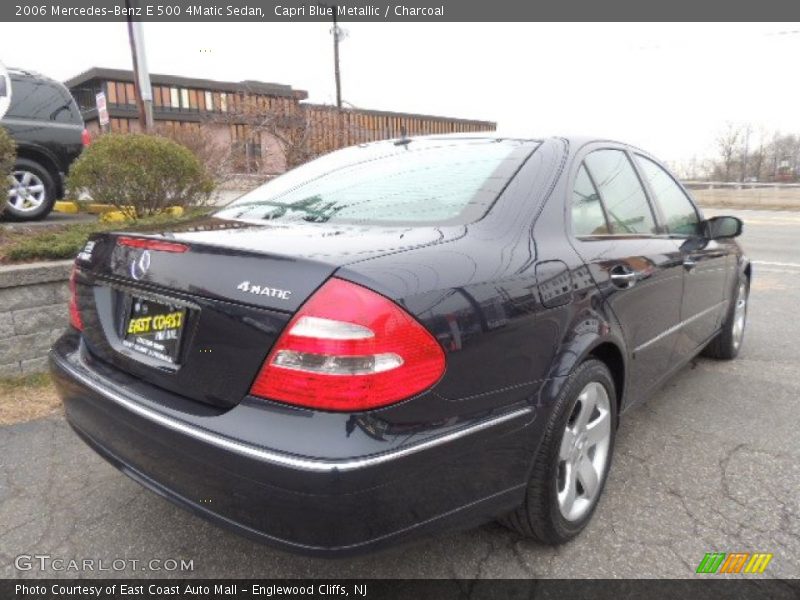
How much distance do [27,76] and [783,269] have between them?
10.7 meters

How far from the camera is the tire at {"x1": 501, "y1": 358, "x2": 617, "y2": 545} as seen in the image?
1991 mm

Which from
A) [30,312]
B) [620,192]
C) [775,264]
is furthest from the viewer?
[775,264]

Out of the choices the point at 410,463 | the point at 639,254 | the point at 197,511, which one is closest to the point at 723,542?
the point at 639,254

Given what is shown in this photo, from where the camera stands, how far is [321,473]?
4.78 ft

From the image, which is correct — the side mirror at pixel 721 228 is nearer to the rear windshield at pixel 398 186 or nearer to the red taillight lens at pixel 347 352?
the rear windshield at pixel 398 186

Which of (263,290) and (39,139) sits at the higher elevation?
(39,139)

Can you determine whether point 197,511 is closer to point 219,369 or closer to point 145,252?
point 219,369

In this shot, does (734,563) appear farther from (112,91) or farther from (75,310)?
(112,91)

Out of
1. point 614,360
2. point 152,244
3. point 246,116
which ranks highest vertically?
point 246,116

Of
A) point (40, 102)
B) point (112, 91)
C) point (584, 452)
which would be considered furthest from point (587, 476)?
point (112, 91)

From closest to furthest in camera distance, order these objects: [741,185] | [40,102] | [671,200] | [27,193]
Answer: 1. [671,200]
2. [27,193]
3. [40,102]
4. [741,185]

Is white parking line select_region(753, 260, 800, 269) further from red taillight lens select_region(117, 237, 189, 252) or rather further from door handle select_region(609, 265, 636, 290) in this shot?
red taillight lens select_region(117, 237, 189, 252)

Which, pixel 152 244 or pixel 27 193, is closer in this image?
pixel 152 244

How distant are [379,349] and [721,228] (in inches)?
110
